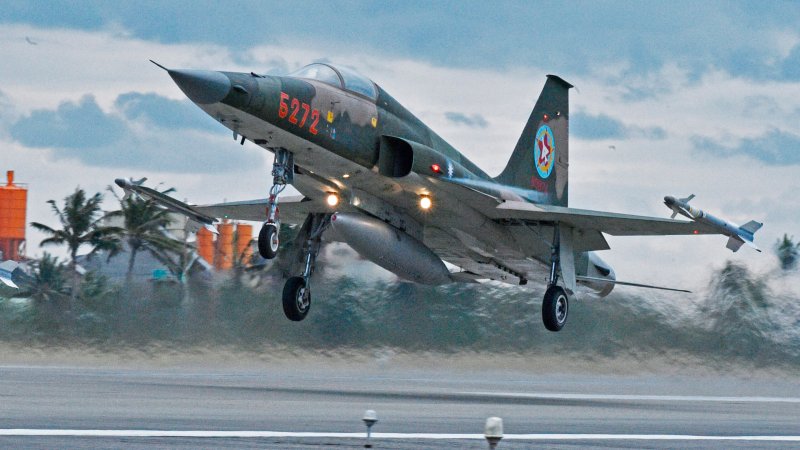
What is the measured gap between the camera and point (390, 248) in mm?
22062

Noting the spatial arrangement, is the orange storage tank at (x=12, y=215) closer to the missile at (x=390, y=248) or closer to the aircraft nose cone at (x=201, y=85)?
the missile at (x=390, y=248)

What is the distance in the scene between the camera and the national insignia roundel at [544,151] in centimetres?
2673

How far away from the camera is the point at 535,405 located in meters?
19.8

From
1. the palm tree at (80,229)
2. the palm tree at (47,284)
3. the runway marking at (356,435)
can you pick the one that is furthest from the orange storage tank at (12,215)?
the runway marking at (356,435)

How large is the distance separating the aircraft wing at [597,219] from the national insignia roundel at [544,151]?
7.55ft

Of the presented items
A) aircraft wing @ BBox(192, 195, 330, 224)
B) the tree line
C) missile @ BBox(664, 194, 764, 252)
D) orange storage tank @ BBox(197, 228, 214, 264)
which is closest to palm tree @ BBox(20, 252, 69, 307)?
the tree line

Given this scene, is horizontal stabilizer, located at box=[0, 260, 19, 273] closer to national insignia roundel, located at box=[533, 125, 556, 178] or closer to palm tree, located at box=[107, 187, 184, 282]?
national insignia roundel, located at box=[533, 125, 556, 178]

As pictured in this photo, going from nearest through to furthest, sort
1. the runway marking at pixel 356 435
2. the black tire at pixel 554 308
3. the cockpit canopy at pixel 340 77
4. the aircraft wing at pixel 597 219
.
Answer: the runway marking at pixel 356 435, the cockpit canopy at pixel 340 77, the aircraft wing at pixel 597 219, the black tire at pixel 554 308

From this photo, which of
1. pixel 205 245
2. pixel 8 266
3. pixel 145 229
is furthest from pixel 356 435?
pixel 205 245

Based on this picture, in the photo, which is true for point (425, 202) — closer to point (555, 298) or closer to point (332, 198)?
point (332, 198)

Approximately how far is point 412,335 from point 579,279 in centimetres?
385

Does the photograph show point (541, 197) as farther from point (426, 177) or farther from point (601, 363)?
point (426, 177)

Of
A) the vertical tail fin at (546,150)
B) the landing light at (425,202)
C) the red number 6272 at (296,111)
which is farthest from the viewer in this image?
the vertical tail fin at (546,150)

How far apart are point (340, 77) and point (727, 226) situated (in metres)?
7.42
